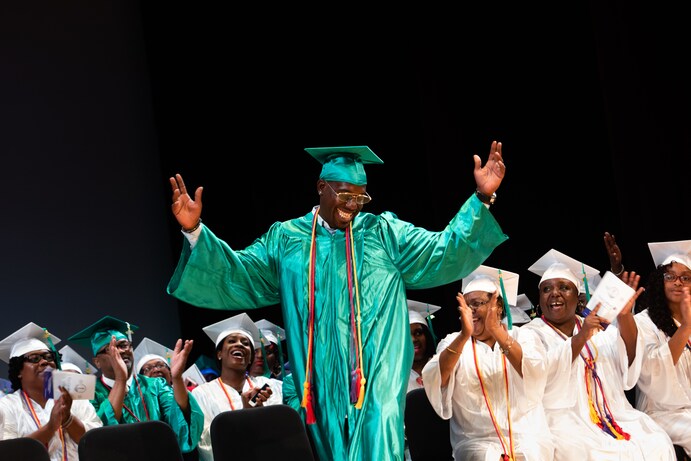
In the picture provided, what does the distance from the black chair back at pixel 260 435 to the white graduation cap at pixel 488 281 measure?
1692 millimetres

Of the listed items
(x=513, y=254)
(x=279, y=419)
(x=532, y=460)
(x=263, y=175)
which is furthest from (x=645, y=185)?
(x=279, y=419)

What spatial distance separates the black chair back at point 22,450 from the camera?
3346 millimetres

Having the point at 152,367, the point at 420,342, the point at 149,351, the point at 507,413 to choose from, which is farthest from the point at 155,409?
the point at 507,413

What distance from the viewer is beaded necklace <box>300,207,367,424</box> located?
3350 millimetres

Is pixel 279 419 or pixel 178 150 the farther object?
pixel 178 150

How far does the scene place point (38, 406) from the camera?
16.3 feet

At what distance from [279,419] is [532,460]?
58.2 inches

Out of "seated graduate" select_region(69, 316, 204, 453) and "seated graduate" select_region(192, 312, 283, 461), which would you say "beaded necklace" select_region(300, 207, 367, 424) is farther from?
"seated graduate" select_region(192, 312, 283, 461)

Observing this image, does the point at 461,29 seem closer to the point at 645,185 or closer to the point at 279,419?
the point at 645,185

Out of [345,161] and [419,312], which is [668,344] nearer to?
[419,312]

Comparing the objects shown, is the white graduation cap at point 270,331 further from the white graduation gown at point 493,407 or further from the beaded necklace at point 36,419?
the white graduation gown at point 493,407

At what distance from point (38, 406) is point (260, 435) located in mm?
1827

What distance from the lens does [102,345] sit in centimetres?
579

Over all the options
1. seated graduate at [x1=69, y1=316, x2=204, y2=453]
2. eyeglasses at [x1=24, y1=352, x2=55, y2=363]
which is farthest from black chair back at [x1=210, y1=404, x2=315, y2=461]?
eyeglasses at [x1=24, y1=352, x2=55, y2=363]
